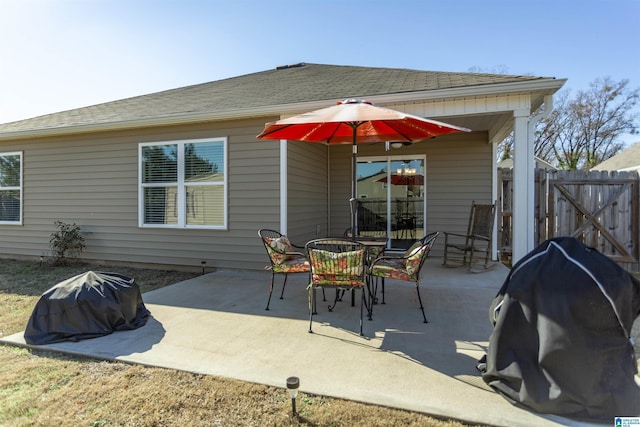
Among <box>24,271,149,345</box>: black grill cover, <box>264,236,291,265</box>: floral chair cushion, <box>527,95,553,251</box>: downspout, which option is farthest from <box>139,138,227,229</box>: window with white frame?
<box>527,95,553,251</box>: downspout

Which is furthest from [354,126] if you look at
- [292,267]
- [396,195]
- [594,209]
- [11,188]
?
[11,188]

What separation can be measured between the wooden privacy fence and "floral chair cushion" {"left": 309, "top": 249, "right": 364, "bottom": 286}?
4713 millimetres

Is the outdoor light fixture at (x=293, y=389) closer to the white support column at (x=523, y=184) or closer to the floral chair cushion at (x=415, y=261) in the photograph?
the floral chair cushion at (x=415, y=261)

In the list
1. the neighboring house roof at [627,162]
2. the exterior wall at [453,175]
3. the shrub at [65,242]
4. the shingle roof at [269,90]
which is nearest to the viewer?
the shingle roof at [269,90]

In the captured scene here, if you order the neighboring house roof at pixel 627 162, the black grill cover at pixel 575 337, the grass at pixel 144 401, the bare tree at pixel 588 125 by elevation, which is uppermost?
the bare tree at pixel 588 125

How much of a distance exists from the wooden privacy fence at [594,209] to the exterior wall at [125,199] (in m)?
4.78

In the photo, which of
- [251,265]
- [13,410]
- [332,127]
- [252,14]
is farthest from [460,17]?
[13,410]

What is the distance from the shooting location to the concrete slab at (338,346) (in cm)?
205

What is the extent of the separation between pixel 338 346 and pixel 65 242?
6059 millimetres

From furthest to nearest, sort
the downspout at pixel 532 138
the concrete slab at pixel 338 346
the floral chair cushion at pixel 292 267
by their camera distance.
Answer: the downspout at pixel 532 138 → the floral chair cushion at pixel 292 267 → the concrete slab at pixel 338 346

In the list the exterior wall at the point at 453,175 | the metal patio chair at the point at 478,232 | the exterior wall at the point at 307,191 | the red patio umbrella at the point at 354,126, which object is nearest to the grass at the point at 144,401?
the red patio umbrella at the point at 354,126

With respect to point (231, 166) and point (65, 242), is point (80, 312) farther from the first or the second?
point (65, 242)

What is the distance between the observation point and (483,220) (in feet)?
19.0

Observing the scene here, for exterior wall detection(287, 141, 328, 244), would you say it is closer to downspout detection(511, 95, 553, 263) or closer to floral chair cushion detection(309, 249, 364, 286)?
floral chair cushion detection(309, 249, 364, 286)
